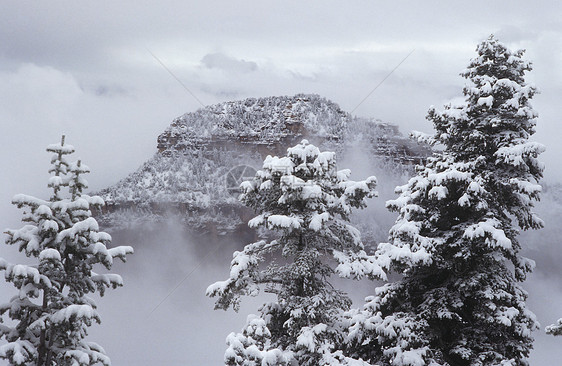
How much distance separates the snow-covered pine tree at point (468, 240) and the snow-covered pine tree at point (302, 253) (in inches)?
37.8

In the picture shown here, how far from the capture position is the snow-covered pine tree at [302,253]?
1275cm

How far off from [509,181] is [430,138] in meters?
2.64

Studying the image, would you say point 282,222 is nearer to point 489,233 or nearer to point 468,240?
point 468,240

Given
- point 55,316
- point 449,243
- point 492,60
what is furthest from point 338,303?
point 492,60

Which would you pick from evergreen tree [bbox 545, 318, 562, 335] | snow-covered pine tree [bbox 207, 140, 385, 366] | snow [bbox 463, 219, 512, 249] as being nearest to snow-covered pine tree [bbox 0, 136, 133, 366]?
snow-covered pine tree [bbox 207, 140, 385, 366]

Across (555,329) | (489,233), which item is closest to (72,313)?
(489,233)

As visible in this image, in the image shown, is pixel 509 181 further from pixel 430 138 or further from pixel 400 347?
pixel 400 347

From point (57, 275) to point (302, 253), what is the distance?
213 inches

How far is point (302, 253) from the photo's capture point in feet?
44.0

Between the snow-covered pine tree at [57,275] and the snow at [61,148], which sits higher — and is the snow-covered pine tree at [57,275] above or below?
below

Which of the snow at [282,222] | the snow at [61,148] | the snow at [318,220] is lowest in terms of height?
the snow at [61,148]

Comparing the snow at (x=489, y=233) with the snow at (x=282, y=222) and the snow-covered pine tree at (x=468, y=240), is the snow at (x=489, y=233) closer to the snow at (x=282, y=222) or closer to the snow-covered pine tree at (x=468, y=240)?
the snow-covered pine tree at (x=468, y=240)

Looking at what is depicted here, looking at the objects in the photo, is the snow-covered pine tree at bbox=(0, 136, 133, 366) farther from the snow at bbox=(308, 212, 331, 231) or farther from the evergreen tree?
the evergreen tree

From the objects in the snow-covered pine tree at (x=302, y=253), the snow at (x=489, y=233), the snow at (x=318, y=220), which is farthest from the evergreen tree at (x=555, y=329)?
the snow at (x=318, y=220)
